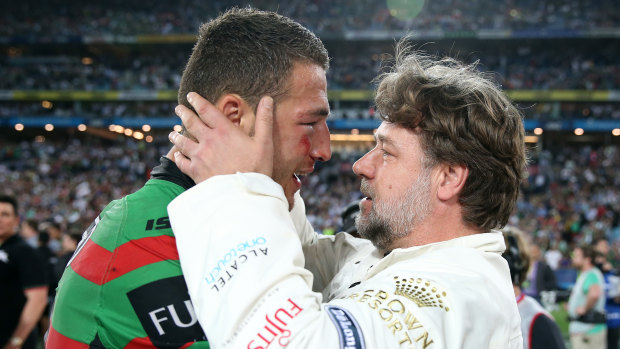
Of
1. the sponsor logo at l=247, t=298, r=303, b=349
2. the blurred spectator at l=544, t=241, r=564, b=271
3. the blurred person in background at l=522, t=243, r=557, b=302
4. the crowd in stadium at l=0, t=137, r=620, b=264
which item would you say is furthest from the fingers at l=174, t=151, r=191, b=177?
the crowd in stadium at l=0, t=137, r=620, b=264

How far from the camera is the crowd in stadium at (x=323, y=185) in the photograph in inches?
723

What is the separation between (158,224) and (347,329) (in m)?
0.58

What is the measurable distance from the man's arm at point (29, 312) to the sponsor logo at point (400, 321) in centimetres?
381

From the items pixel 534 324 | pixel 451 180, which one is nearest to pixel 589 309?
pixel 534 324

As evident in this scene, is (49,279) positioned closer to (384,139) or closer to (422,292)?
(384,139)

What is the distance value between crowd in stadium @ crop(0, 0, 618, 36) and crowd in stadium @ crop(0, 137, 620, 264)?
24.3ft

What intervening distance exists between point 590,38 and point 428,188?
31.4 metres

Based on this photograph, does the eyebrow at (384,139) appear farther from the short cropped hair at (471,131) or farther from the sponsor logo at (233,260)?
the sponsor logo at (233,260)

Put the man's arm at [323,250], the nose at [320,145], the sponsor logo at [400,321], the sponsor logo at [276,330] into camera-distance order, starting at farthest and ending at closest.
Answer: the man's arm at [323,250] → the nose at [320,145] → the sponsor logo at [400,321] → the sponsor logo at [276,330]

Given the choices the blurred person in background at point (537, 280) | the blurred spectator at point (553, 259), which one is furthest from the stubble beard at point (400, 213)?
the blurred spectator at point (553, 259)

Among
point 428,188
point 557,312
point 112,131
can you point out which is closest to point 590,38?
point 557,312

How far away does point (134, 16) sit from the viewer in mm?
32719

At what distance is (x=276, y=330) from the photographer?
3.92 ft

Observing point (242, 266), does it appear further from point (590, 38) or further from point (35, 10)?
point (35, 10)
